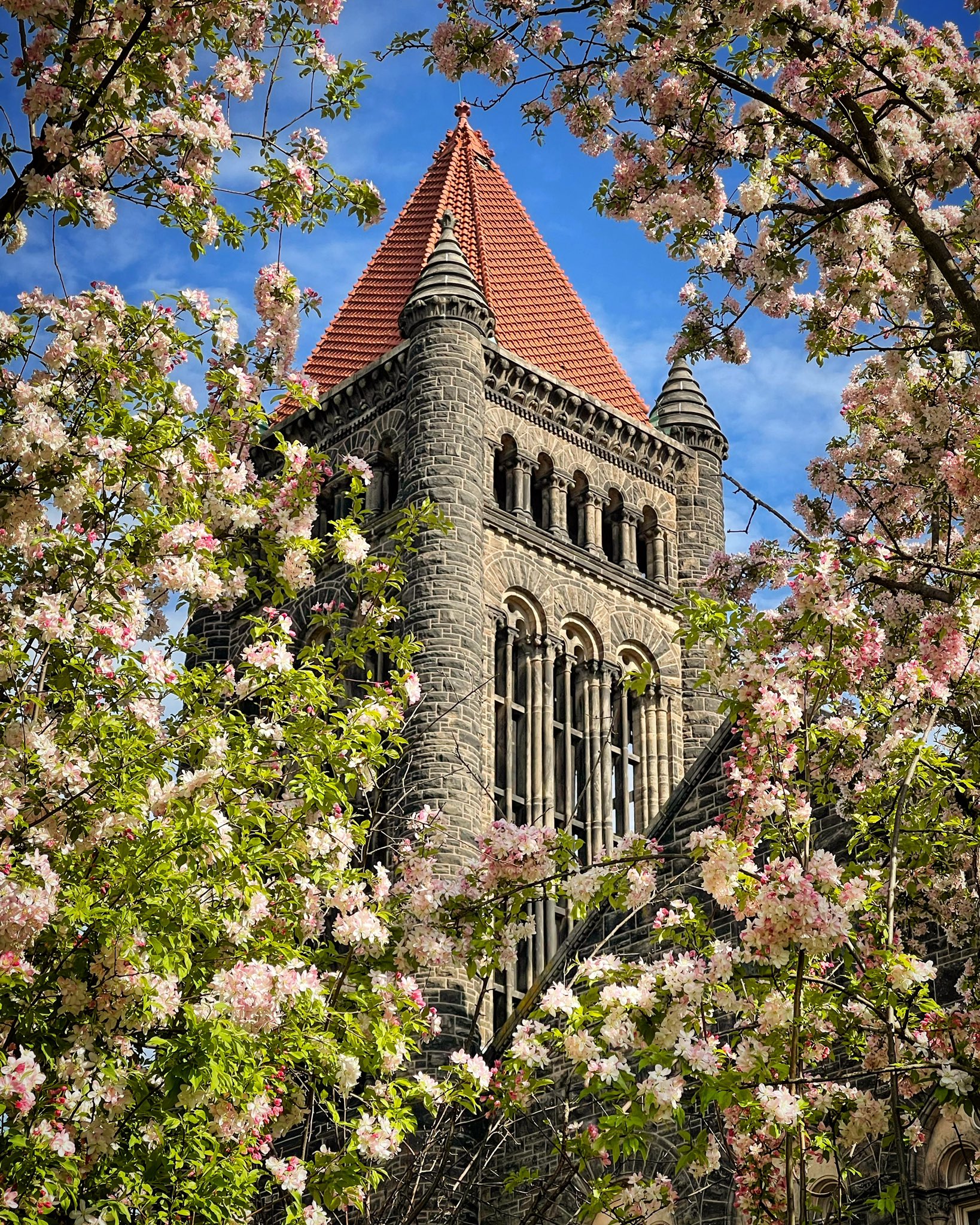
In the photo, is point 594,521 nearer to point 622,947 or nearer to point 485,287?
point 485,287

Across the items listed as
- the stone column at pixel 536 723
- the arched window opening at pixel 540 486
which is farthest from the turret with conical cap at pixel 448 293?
the stone column at pixel 536 723

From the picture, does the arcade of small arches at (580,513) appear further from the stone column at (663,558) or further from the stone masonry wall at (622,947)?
the stone masonry wall at (622,947)

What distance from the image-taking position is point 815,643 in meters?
9.68

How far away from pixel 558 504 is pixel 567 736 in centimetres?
506

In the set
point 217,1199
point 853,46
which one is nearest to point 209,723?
point 217,1199

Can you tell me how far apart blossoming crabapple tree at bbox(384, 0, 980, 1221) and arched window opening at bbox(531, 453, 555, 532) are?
23.7 metres

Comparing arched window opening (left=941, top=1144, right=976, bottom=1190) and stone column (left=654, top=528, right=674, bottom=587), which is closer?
arched window opening (left=941, top=1144, right=976, bottom=1190)

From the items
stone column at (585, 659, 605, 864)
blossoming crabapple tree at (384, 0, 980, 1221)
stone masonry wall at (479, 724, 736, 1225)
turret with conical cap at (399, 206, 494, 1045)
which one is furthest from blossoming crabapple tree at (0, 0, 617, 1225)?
stone column at (585, 659, 605, 864)

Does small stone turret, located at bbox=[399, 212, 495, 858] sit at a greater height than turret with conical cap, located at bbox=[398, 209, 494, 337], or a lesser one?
lesser

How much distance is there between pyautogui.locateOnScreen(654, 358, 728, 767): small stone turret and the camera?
120 ft

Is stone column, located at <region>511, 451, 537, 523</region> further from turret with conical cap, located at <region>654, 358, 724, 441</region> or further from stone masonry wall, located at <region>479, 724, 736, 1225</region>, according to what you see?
stone masonry wall, located at <region>479, 724, 736, 1225</region>

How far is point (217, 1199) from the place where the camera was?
9.74 metres

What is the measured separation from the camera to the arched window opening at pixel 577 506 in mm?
37219

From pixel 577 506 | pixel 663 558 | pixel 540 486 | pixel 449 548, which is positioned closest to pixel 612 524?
pixel 577 506
